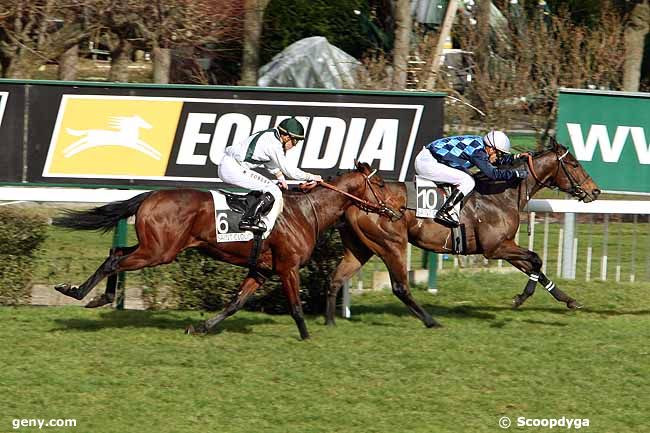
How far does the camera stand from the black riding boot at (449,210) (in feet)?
30.6

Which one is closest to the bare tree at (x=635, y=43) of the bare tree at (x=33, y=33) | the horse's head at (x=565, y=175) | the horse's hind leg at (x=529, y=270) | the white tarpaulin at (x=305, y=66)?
the white tarpaulin at (x=305, y=66)

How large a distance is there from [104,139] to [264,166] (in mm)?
2172

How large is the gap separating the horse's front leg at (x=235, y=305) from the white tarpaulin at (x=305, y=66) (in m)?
12.0

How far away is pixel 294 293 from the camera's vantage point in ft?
28.4

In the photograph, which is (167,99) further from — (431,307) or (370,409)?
(370,409)

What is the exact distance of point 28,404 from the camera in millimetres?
6734

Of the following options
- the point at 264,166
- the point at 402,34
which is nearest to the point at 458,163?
the point at 264,166

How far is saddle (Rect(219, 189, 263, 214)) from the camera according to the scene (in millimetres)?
8562

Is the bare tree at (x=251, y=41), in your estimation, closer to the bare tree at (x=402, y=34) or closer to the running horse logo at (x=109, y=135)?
the bare tree at (x=402, y=34)

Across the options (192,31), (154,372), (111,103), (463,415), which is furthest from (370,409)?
(192,31)

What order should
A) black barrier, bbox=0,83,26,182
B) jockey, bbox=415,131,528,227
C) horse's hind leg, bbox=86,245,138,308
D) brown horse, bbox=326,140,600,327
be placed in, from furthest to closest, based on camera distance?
black barrier, bbox=0,83,26,182 → jockey, bbox=415,131,528,227 → brown horse, bbox=326,140,600,327 → horse's hind leg, bbox=86,245,138,308

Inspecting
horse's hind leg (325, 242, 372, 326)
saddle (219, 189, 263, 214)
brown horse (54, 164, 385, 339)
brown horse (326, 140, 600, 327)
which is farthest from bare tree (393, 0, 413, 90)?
saddle (219, 189, 263, 214)

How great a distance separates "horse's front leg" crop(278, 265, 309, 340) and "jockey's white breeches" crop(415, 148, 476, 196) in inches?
61.5

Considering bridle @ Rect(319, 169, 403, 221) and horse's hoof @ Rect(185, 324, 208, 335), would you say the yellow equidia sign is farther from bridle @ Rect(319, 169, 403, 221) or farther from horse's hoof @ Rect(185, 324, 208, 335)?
bridle @ Rect(319, 169, 403, 221)
